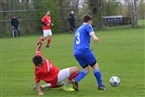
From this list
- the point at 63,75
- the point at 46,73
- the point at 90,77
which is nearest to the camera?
the point at 46,73

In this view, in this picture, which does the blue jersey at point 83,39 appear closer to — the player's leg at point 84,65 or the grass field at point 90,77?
the player's leg at point 84,65

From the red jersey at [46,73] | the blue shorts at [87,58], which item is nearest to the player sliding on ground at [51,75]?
the red jersey at [46,73]

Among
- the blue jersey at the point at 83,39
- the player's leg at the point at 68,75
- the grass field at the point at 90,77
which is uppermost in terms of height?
the blue jersey at the point at 83,39

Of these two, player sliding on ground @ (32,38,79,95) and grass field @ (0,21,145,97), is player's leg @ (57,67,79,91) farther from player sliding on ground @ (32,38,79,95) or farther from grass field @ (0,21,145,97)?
grass field @ (0,21,145,97)

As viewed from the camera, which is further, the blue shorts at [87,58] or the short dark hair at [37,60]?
the blue shorts at [87,58]

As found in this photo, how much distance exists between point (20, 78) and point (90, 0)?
113ft

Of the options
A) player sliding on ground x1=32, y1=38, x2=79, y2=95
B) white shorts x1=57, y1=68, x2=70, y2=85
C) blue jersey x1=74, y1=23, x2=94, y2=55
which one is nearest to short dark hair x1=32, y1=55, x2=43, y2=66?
player sliding on ground x1=32, y1=38, x2=79, y2=95

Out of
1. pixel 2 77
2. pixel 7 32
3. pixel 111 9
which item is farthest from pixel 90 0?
pixel 2 77

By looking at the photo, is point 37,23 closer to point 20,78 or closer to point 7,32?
point 7,32

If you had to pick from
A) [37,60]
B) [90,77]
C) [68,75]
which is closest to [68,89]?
[68,75]

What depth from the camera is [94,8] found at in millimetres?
45719

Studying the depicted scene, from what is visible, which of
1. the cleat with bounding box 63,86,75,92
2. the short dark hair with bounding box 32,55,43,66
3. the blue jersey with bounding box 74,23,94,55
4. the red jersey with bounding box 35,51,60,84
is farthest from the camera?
the cleat with bounding box 63,86,75,92

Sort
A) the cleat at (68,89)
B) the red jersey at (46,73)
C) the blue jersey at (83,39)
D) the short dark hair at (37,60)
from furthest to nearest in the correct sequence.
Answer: the cleat at (68,89), the blue jersey at (83,39), the red jersey at (46,73), the short dark hair at (37,60)

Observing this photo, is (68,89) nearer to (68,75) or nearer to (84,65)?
(68,75)
